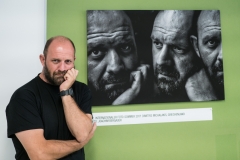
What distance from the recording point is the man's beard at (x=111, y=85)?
5.71ft

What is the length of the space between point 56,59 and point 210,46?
133 cm

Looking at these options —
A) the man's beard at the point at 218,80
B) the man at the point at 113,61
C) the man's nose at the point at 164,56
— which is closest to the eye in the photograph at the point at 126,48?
the man at the point at 113,61

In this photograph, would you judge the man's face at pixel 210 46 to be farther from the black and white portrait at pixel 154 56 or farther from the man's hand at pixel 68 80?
the man's hand at pixel 68 80

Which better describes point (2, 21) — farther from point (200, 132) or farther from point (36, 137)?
point (200, 132)

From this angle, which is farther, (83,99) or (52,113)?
(83,99)

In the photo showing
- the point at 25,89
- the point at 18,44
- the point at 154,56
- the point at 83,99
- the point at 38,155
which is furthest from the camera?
the point at 154,56

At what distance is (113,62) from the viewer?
176 centimetres

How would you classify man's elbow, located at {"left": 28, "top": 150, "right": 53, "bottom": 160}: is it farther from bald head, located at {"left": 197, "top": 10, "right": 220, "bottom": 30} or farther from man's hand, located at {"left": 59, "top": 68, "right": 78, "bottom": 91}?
bald head, located at {"left": 197, "top": 10, "right": 220, "bottom": 30}

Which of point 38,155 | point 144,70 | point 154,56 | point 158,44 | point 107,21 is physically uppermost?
point 107,21

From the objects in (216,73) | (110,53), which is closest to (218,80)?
(216,73)

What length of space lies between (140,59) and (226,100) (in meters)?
0.87

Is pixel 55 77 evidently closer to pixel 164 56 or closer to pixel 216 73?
pixel 164 56

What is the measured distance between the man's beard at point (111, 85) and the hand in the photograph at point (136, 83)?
36 mm

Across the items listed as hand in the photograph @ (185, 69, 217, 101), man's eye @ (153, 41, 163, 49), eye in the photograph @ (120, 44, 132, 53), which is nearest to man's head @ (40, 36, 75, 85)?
eye in the photograph @ (120, 44, 132, 53)
